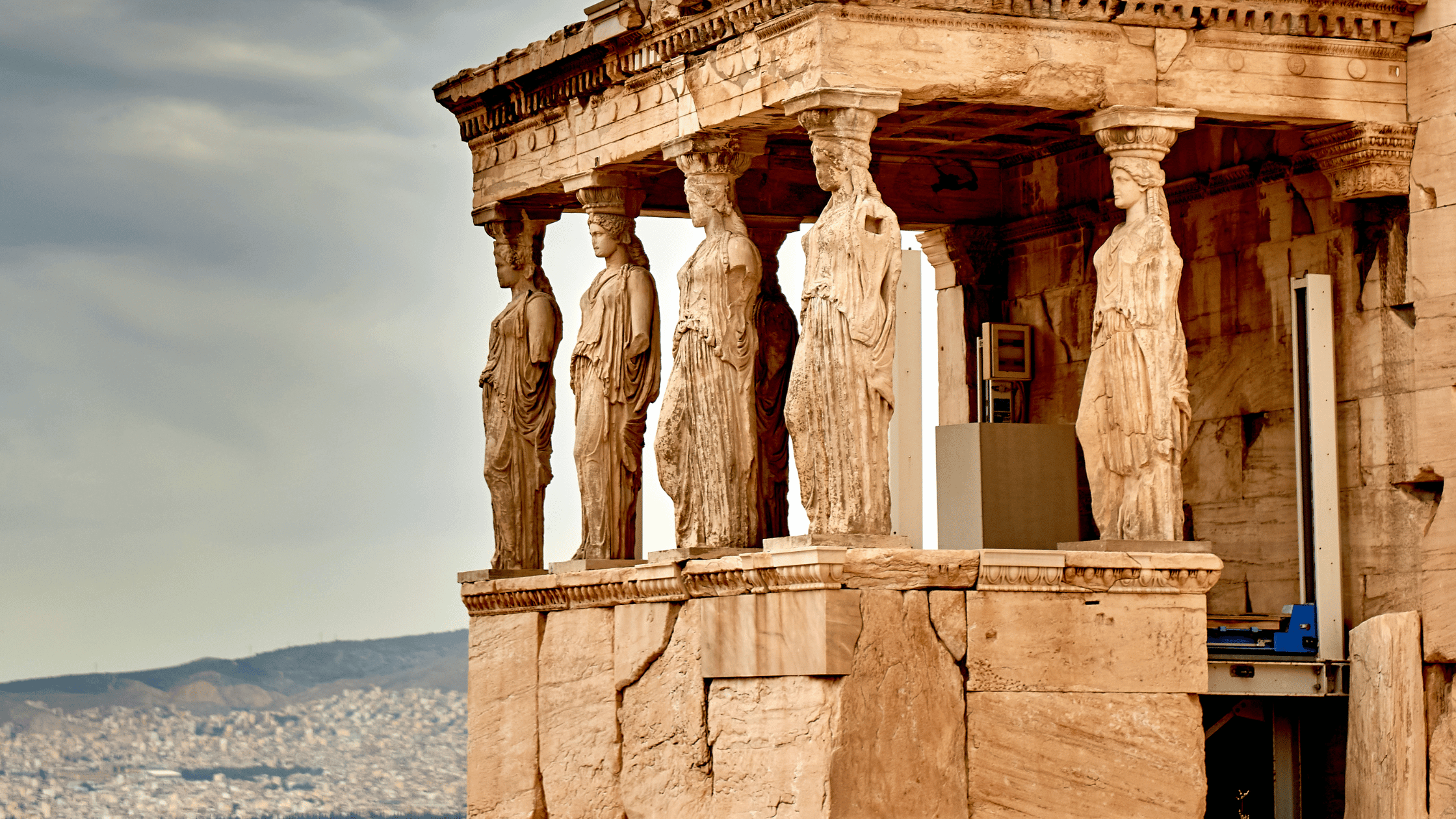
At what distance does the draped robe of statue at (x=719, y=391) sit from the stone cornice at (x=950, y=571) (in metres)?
0.37

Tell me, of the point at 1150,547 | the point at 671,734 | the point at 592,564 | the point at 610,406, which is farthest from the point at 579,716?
the point at 1150,547

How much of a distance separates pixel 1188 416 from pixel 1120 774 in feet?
6.06

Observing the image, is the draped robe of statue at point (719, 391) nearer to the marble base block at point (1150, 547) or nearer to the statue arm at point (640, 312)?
the statue arm at point (640, 312)

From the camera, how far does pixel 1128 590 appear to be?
521 inches

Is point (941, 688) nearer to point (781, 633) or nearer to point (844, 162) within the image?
point (781, 633)

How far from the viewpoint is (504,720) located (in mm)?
16156

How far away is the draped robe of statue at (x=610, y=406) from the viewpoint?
15.4 m

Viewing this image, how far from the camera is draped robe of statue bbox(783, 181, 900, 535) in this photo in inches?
512

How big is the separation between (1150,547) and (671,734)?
2715 millimetres

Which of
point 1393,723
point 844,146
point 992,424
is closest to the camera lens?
point 844,146

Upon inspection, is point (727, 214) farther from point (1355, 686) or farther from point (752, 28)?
point (1355, 686)

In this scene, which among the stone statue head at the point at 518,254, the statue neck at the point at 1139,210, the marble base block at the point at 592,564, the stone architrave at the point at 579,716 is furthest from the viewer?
the stone statue head at the point at 518,254

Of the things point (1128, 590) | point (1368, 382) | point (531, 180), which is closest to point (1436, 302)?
point (1368, 382)

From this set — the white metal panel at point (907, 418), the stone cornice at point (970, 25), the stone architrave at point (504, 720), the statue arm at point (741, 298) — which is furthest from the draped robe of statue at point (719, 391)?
the stone architrave at point (504, 720)
